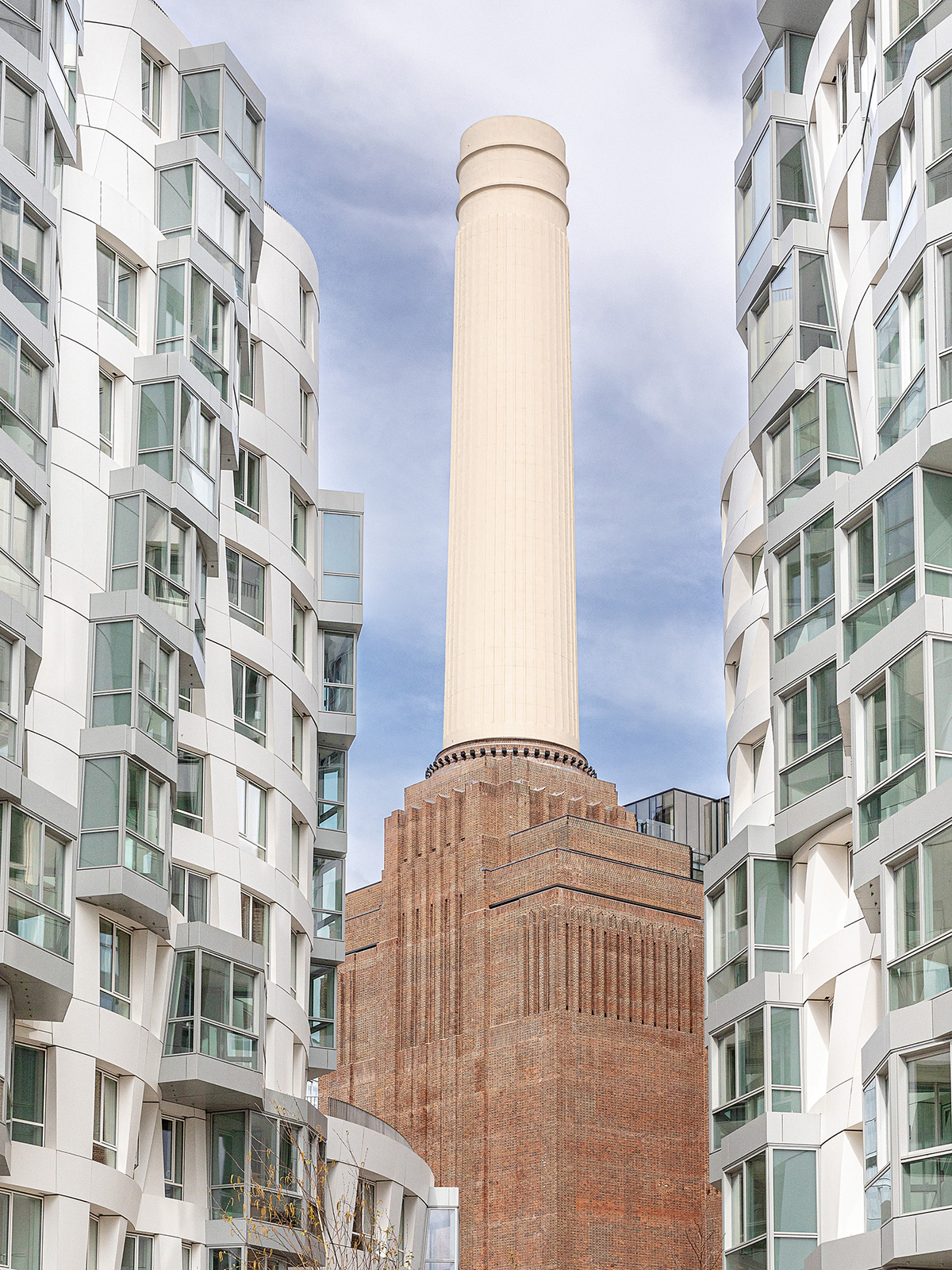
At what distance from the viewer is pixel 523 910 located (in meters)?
81.9

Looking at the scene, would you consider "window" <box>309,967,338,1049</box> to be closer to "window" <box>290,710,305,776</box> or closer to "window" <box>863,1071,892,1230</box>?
"window" <box>290,710,305,776</box>

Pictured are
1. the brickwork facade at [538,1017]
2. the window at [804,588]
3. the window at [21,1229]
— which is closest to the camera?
the window at [21,1229]

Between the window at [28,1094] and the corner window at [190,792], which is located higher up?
the corner window at [190,792]

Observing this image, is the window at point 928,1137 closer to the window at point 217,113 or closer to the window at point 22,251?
the window at point 22,251

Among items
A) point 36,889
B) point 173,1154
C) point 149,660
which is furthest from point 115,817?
point 173,1154

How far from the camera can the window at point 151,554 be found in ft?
135

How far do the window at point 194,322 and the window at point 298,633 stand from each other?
8137 millimetres

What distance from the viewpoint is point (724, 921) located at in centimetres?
4303

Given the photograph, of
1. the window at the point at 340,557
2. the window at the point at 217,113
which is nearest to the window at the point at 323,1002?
the window at the point at 340,557

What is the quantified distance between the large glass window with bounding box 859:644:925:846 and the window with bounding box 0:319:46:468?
15.3 meters

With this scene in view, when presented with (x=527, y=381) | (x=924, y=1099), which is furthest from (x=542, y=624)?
(x=924, y=1099)

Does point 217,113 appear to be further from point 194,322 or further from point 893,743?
point 893,743

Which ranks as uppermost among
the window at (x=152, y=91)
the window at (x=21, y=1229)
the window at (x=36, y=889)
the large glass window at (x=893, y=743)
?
the window at (x=152, y=91)

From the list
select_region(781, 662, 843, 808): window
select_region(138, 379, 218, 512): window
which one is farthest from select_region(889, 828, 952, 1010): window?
select_region(138, 379, 218, 512): window
